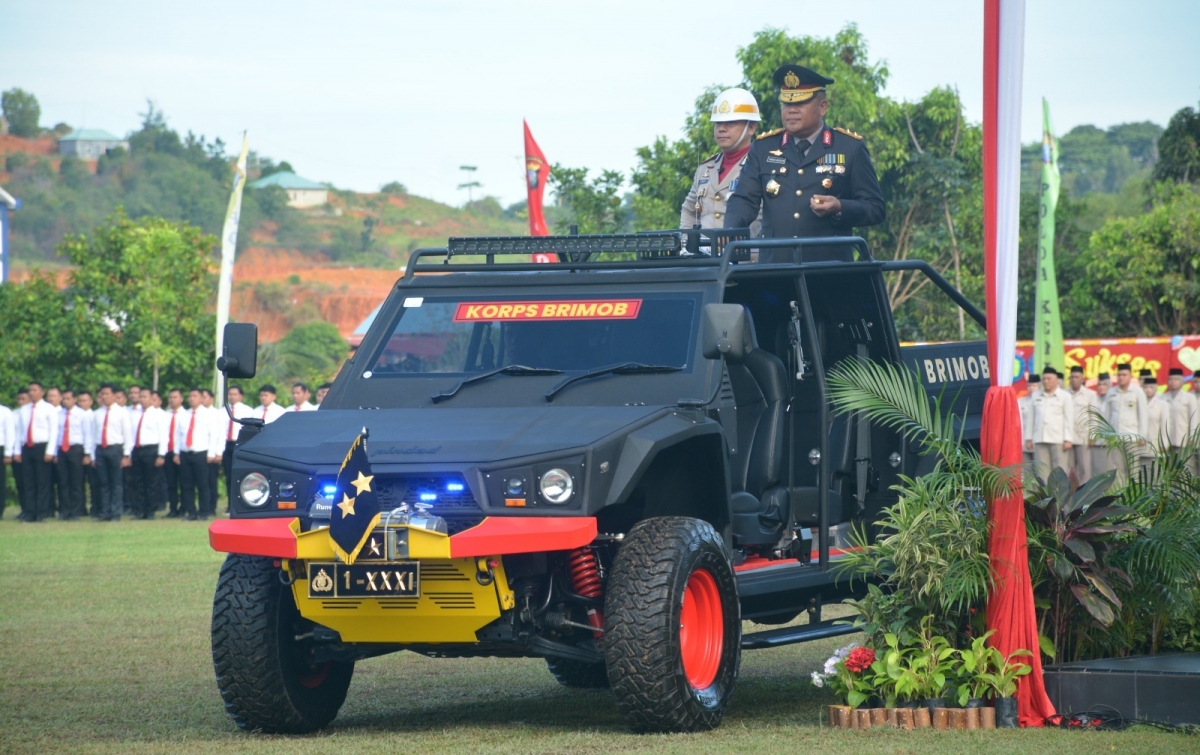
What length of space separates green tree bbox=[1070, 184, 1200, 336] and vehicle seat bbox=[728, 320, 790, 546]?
99.2ft

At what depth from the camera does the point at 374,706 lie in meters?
8.90

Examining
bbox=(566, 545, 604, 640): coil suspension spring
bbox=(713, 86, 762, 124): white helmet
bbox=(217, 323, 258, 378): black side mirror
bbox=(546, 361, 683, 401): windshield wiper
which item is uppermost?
bbox=(713, 86, 762, 124): white helmet

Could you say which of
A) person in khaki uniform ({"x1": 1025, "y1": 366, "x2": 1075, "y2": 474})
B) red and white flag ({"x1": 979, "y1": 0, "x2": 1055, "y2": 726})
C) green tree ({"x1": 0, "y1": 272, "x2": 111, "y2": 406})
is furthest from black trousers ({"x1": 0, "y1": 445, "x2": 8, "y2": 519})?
red and white flag ({"x1": 979, "y1": 0, "x2": 1055, "y2": 726})

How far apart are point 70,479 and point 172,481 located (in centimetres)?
161

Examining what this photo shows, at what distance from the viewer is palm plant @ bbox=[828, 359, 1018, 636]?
750 cm

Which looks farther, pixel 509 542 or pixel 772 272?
pixel 772 272

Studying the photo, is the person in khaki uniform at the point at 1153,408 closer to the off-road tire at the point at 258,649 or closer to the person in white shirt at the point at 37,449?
the person in white shirt at the point at 37,449

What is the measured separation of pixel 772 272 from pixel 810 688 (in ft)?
7.79

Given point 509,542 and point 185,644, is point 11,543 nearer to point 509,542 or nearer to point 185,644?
point 185,644

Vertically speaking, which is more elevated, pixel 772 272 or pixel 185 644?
pixel 772 272

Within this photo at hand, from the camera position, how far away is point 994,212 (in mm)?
7547

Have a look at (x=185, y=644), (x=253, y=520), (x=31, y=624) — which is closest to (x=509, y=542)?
(x=253, y=520)

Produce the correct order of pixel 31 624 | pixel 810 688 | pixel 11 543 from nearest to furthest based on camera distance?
pixel 810 688 < pixel 31 624 < pixel 11 543

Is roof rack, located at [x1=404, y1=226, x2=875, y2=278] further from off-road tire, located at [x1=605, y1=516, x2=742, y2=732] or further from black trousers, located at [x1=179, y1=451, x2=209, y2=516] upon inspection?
black trousers, located at [x1=179, y1=451, x2=209, y2=516]
